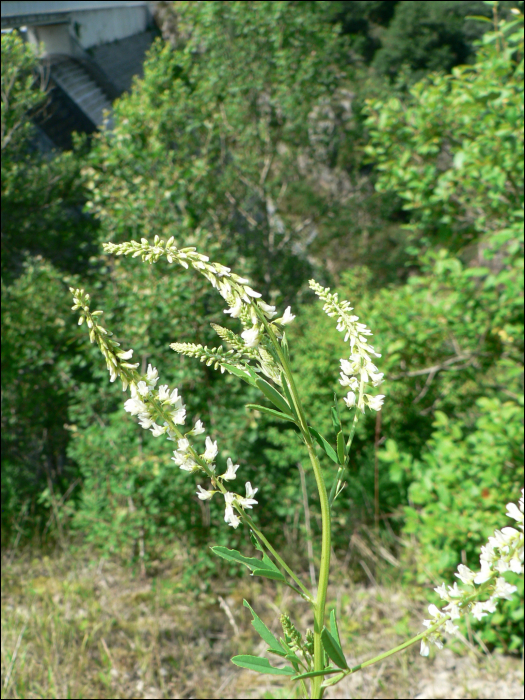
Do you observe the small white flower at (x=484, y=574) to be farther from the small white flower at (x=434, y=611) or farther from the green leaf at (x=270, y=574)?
the green leaf at (x=270, y=574)

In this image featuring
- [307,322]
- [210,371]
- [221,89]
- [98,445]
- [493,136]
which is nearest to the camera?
[493,136]

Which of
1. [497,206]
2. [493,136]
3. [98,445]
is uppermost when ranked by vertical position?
[493,136]

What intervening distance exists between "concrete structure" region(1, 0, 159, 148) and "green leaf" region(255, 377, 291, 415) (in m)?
6.51

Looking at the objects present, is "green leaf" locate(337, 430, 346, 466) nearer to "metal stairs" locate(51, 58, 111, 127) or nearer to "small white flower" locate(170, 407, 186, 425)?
"small white flower" locate(170, 407, 186, 425)

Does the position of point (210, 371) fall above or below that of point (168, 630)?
above

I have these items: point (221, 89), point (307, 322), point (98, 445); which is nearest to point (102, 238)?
point (98, 445)

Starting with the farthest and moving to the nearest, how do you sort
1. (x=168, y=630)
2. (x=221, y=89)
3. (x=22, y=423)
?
(x=221, y=89) < (x=22, y=423) < (x=168, y=630)

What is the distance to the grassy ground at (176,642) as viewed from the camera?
9.36ft

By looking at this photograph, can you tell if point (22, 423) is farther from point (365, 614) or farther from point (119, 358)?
point (119, 358)

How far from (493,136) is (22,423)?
14.3 ft

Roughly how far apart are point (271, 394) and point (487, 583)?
0.39 metres

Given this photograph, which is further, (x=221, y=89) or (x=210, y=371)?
(x=221, y=89)

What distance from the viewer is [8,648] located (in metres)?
2.85

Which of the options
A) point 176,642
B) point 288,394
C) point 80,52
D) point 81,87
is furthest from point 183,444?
point 80,52
